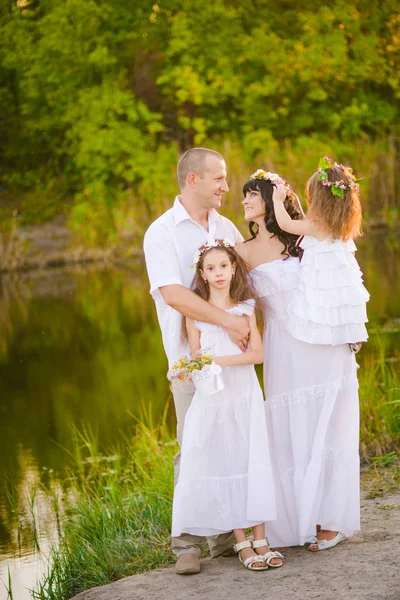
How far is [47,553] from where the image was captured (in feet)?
18.9

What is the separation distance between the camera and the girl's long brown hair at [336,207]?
4246 millimetres

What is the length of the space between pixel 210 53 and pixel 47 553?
20.9 m

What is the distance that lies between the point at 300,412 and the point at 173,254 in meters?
0.89

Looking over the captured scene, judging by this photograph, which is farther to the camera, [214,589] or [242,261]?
[242,261]

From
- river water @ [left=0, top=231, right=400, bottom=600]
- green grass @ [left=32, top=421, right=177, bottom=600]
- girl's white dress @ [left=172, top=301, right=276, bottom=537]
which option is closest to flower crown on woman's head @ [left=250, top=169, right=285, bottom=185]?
girl's white dress @ [left=172, top=301, right=276, bottom=537]

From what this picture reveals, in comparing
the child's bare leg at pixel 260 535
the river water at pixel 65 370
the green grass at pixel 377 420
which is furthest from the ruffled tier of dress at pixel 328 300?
the river water at pixel 65 370

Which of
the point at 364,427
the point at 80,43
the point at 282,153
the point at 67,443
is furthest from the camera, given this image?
the point at 80,43

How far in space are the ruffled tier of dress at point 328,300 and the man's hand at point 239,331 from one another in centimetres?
23

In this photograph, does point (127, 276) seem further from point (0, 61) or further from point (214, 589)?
point (214, 589)

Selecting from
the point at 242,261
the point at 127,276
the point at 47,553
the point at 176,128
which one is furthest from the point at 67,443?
the point at 176,128

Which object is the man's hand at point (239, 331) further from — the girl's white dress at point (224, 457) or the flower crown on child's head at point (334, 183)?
the flower crown on child's head at point (334, 183)

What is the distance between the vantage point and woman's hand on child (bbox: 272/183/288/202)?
4352 mm

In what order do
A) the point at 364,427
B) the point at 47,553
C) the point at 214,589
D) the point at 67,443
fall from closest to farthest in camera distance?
1. the point at 214,589
2. the point at 47,553
3. the point at 364,427
4. the point at 67,443

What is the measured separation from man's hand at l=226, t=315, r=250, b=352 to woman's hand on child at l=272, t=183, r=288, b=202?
1.82 ft
